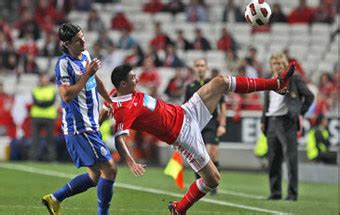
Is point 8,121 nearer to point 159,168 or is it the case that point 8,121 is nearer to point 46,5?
point 159,168

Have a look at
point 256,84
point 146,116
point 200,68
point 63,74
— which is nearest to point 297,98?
point 200,68

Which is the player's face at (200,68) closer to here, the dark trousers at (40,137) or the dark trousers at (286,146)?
the dark trousers at (286,146)

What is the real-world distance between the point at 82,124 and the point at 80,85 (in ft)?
2.02

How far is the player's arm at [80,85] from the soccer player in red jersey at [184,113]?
0.48 m

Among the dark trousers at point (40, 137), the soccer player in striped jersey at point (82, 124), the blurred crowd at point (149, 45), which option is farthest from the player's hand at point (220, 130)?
the dark trousers at point (40, 137)

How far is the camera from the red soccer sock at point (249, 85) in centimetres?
1177

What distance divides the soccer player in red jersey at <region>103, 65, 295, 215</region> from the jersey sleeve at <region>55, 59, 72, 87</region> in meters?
0.52

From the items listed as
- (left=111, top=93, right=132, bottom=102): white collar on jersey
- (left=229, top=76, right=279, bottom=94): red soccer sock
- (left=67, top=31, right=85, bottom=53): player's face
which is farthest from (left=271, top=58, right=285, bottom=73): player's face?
(left=67, top=31, right=85, bottom=53): player's face

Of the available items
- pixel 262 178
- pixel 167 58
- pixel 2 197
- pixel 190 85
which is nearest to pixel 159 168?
pixel 262 178

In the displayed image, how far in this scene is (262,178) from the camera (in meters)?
22.0

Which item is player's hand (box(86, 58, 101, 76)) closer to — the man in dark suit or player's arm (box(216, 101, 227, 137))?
the man in dark suit

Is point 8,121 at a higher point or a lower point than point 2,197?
lower

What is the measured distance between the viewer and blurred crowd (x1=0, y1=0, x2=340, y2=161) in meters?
25.6

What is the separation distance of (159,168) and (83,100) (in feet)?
40.7
